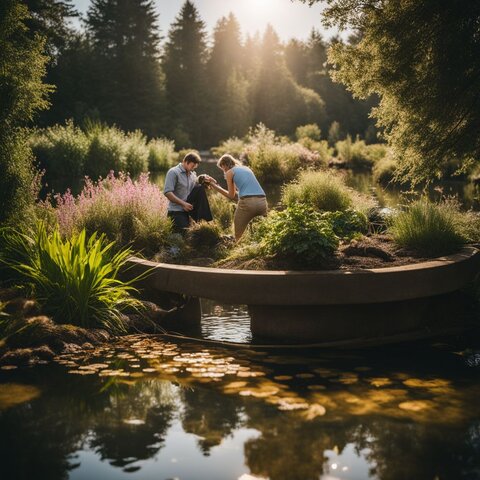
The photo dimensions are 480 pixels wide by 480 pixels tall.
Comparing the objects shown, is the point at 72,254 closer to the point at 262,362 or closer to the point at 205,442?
the point at 262,362

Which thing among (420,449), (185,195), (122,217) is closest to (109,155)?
(185,195)

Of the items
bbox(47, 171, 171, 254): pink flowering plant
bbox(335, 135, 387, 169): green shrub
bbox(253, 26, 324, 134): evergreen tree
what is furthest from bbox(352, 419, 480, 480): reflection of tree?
bbox(253, 26, 324, 134): evergreen tree

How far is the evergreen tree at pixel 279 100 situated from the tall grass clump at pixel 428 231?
183 ft

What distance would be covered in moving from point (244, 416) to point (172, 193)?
4717 mm

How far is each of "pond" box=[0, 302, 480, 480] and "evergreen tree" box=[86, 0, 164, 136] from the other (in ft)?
154

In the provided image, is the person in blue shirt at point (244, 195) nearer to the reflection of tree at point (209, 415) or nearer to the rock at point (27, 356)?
the rock at point (27, 356)

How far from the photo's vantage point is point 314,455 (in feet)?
12.0

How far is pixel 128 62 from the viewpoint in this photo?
174ft

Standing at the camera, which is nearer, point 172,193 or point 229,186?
point 172,193

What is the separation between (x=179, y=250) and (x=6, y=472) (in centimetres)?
459

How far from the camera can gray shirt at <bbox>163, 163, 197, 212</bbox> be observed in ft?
28.2

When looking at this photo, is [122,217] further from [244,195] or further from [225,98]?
[225,98]

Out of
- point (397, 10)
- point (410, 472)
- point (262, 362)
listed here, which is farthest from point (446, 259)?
point (397, 10)

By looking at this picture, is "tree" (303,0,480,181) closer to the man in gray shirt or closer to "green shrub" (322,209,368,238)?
"green shrub" (322,209,368,238)
